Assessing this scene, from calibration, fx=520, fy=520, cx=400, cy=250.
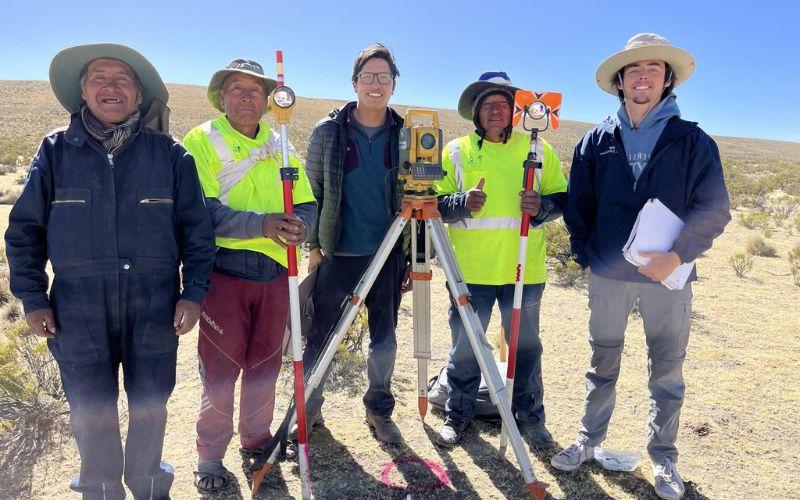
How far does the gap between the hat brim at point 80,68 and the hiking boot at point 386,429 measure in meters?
2.53

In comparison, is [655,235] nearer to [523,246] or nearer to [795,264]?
[523,246]

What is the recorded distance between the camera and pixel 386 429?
3676mm

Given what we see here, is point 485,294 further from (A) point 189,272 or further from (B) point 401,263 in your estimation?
(A) point 189,272

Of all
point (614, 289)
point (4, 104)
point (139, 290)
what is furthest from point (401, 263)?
point (4, 104)

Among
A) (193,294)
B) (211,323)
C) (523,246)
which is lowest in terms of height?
(211,323)

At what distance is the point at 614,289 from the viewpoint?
312cm

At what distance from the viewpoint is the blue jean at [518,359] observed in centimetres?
359

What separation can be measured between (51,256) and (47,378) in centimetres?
242

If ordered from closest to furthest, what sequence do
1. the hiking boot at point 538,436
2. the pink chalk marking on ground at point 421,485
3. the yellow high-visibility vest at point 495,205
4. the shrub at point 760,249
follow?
the pink chalk marking on ground at point 421,485 < the yellow high-visibility vest at point 495,205 < the hiking boot at point 538,436 < the shrub at point 760,249

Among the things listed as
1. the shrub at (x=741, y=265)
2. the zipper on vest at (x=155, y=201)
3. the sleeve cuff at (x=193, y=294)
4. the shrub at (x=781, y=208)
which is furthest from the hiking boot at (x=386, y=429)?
the shrub at (x=781, y=208)

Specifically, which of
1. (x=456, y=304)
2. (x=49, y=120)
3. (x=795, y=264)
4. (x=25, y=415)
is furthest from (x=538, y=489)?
(x=49, y=120)

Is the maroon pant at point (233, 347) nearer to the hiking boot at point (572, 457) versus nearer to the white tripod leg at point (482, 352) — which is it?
the white tripod leg at point (482, 352)

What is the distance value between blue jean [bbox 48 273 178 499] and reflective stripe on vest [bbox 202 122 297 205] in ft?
2.03

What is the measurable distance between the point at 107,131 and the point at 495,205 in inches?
89.5
